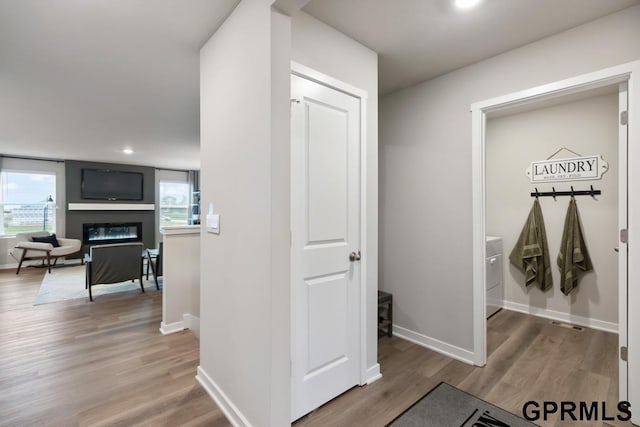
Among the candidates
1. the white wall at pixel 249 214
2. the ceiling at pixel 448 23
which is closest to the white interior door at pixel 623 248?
the ceiling at pixel 448 23

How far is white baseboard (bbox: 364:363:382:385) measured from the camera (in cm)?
Result: 217

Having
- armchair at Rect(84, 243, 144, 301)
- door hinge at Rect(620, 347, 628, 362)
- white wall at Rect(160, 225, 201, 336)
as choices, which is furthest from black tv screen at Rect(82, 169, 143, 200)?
door hinge at Rect(620, 347, 628, 362)

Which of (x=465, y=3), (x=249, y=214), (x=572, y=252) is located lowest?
(x=572, y=252)

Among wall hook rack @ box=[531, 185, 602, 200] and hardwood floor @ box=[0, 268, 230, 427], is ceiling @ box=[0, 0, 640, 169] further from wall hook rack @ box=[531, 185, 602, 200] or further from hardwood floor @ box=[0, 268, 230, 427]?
hardwood floor @ box=[0, 268, 230, 427]

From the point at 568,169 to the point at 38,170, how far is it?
9639mm

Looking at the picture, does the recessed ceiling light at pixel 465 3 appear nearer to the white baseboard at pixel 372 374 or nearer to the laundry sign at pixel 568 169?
the white baseboard at pixel 372 374

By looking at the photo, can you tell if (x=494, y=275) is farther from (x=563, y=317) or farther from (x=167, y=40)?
(x=167, y=40)

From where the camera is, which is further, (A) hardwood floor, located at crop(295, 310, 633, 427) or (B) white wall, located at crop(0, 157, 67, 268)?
(B) white wall, located at crop(0, 157, 67, 268)

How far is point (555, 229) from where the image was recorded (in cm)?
347

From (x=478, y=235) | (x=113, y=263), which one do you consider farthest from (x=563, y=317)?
(x=113, y=263)

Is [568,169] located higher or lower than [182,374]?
higher

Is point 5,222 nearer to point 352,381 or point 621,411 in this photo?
point 352,381

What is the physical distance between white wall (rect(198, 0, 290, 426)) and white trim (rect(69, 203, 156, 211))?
689 centimetres

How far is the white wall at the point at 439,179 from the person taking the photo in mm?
2167
